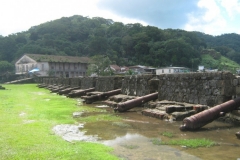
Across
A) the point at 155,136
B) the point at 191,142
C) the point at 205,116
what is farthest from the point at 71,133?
the point at 205,116

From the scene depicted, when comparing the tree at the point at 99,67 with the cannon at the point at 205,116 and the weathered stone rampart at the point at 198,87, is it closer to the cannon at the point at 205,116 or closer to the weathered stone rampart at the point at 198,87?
the weathered stone rampart at the point at 198,87

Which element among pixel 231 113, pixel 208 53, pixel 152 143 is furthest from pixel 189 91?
pixel 208 53

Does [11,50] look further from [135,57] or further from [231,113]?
[231,113]

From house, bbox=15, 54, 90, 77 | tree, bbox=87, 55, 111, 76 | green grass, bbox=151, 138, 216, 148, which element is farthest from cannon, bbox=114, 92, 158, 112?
house, bbox=15, 54, 90, 77

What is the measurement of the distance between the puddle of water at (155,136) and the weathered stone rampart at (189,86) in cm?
121

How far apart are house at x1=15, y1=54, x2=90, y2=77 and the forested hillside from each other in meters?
10.0

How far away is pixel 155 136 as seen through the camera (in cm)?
582

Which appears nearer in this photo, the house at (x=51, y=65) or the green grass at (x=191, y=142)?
the green grass at (x=191, y=142)

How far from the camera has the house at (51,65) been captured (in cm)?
7053

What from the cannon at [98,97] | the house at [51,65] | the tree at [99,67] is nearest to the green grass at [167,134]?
the cannon at [98,97]

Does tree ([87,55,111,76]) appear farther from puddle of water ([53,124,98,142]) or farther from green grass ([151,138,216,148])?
green grass ([151,138,216,148])

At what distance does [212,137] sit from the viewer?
18.4ft

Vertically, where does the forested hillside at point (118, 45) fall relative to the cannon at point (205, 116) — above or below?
above

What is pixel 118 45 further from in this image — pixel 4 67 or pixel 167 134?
pixel 167 134
